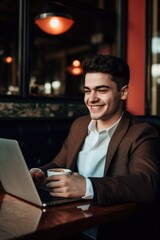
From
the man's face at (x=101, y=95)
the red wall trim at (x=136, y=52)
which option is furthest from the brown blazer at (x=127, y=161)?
the red wall trim at (x=136, y=52)

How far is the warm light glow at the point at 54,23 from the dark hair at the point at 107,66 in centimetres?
161

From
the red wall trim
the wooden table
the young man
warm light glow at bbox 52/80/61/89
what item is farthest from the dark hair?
warm light glow at bbox 52/80/61/89

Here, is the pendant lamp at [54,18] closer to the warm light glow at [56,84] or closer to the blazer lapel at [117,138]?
the blazer lapel at [117,138]

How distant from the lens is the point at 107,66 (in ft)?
5.52

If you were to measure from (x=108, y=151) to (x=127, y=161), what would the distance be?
0.11 m

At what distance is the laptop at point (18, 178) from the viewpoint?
1.15 m

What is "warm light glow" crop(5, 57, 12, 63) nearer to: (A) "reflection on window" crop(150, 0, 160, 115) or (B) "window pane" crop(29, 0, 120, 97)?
(B) "window pane" crop(29, 0, 120, 97)

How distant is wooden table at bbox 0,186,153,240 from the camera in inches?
36.9

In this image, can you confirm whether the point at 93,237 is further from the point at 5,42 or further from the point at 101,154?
the point at 5,42

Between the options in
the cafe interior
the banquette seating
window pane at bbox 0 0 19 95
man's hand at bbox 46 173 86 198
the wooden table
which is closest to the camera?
the wooden table

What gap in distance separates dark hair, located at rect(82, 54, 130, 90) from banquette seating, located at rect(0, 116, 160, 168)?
37.4 inches

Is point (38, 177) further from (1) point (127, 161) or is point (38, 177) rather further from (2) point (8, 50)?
(2) point (8, 50)

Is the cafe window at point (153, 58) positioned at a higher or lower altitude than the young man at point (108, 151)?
higher

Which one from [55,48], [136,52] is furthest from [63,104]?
[55,48]
